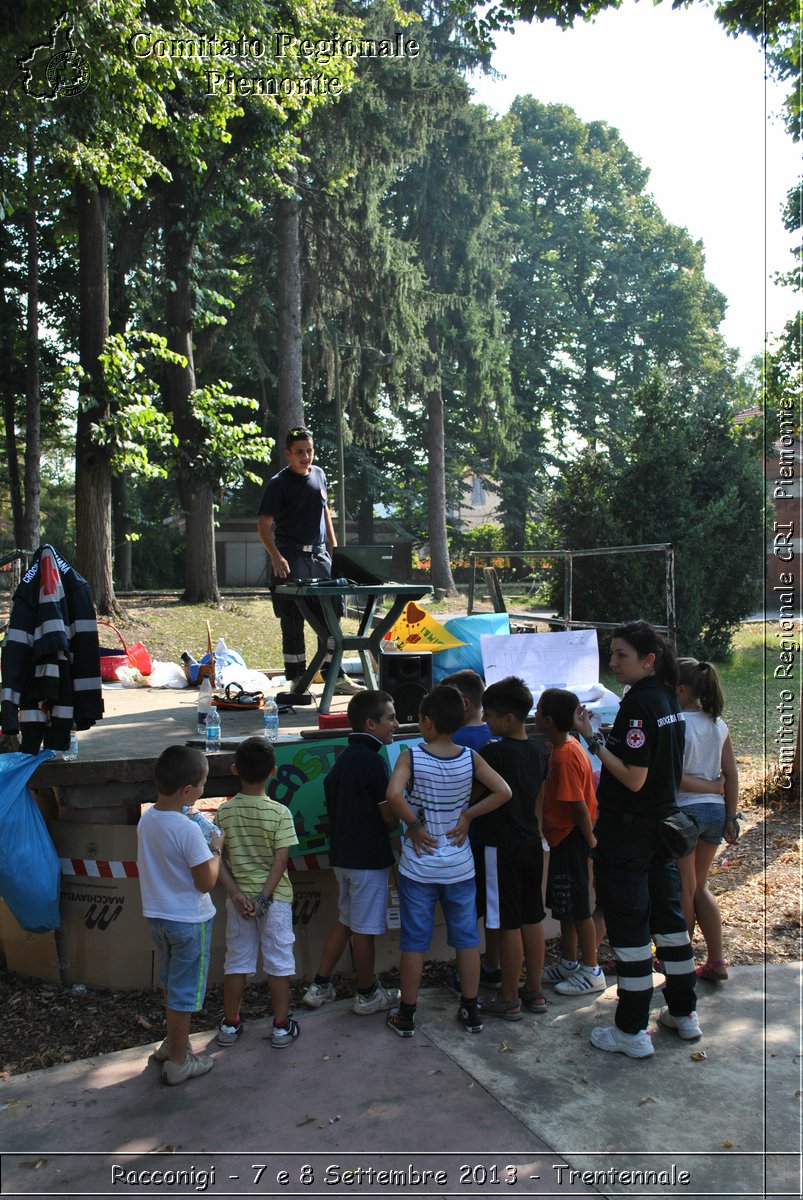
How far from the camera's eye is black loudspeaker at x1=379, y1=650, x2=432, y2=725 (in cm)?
620

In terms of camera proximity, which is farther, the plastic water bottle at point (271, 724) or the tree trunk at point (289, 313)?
the tree trunk at point (289, 313)

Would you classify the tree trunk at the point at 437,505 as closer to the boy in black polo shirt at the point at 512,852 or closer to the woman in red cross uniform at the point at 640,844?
the boy in black polo shirt at the point at 512,852

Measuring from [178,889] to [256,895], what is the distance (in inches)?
16.7

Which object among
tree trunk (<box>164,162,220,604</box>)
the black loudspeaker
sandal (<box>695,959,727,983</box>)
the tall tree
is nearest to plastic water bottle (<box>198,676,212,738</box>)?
the black loudspeaker

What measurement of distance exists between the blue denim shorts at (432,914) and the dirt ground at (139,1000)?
0.74m

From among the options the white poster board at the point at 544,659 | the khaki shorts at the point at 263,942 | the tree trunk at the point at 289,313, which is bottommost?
the khaki shorts at the point at 263,942

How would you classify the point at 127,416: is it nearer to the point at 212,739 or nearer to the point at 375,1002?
the point at 212,739

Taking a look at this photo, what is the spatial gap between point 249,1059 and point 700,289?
188ft

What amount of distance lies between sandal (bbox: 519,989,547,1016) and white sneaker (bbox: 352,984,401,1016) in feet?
1.94

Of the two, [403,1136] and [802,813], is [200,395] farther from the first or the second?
[403,1136]

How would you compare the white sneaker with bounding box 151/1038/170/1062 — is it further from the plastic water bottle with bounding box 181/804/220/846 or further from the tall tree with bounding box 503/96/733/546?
the tall tree with bounding box 503/96/733/546

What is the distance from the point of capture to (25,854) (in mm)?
4949

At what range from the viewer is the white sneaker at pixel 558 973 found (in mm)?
4953

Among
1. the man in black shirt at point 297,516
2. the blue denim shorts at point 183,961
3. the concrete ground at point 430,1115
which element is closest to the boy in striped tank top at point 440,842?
the concrete ground at point 430,1115
